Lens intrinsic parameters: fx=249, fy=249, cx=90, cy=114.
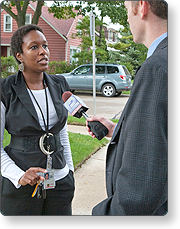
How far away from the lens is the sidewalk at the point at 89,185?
5.41ft

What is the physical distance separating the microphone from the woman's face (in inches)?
8.8

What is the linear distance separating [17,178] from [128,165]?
2.43 ft

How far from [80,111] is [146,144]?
57 centimetres

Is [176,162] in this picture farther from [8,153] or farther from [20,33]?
[20,33]

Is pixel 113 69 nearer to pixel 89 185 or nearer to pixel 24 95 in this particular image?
pixel 89 185

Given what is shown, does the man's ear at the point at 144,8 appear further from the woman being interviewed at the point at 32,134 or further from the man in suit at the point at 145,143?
the woman being interviewed at the point at 32,134

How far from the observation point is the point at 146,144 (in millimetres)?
811

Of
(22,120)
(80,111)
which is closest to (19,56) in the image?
(22,120)

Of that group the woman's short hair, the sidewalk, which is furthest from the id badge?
the woman's short hair

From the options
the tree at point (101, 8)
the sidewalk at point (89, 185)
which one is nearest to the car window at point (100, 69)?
the tree at point (101, 8)

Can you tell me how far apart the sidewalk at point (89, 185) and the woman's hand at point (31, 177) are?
0.39m

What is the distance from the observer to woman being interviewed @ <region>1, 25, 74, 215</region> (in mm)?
1339

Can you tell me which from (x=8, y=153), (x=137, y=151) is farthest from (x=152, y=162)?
(x=8, y=153)

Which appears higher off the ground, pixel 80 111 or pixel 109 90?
pixel 80 111
